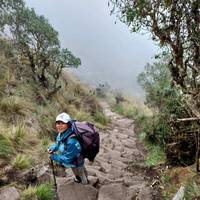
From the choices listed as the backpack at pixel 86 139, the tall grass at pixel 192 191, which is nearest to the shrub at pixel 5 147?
the backpack at pixel 86 139

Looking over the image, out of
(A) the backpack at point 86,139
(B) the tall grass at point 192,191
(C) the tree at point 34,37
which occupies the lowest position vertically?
(B) the tall grass at point 192,191

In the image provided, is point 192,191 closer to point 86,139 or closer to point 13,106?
point 86,139

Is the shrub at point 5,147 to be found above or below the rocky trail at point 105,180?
above

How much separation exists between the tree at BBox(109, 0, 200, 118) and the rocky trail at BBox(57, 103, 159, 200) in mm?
2026

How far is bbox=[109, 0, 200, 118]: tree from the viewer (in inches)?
298

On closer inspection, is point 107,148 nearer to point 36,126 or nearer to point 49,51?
point 36,126

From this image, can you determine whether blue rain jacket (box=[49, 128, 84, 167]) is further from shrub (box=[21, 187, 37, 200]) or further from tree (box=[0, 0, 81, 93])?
tree (box=[0, 0, 81, 93])

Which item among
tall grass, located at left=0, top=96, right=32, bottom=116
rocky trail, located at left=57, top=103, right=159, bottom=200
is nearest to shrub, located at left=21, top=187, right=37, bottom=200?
rocky trail, located at left=57, top=103, right=159, bottom=200

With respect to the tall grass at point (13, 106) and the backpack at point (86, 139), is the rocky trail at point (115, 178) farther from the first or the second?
the tall grass at point (13, 106)

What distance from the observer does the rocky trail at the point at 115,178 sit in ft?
22.3

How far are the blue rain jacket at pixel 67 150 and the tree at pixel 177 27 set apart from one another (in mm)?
2351

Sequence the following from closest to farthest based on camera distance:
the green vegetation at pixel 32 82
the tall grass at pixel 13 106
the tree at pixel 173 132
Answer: the tree at pixel 173 132
the green vegetation at pixel 32 82
the tall grass at pixel 13 106

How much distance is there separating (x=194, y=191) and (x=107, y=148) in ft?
19.2

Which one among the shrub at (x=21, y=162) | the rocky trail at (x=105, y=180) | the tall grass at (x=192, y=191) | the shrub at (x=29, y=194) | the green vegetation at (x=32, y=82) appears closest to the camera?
the tall grass at (x=192, y=191)
